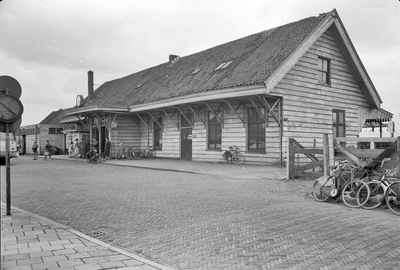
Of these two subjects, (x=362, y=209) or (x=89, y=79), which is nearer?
(x=362, y=209)

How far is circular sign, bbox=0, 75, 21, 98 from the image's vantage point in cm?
655

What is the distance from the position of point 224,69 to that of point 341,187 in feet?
41.8

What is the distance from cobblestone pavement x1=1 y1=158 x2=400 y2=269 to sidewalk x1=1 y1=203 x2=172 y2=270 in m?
0.33

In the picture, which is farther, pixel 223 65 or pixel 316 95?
pixel 223 65

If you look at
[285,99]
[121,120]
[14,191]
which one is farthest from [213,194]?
[121,120]

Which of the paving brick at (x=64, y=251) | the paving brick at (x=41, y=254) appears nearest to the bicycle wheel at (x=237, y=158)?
the paving brick at (x=64, y=251)

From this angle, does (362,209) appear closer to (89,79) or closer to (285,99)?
(285,99)

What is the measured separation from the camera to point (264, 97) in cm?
1666

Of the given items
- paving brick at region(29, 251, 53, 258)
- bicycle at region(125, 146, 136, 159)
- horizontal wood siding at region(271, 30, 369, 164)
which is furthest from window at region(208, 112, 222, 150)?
paving brick at region(29, 251, 53, 258)

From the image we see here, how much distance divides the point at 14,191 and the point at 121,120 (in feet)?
A: 53.1

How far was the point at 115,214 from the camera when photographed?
721 centimetres

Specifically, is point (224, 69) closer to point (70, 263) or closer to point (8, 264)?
point (70, 263)

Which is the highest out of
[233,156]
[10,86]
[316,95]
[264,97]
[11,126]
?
[316,95]

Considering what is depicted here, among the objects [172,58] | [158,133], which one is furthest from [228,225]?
[172,58]
